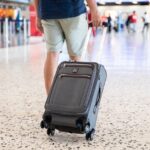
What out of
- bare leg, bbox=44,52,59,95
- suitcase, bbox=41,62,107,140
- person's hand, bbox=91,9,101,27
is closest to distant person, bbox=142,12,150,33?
bare leg, bbox=44,52,59,95

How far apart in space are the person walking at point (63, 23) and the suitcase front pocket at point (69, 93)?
362 millimetres

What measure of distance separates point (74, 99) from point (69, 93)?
51 millimetres

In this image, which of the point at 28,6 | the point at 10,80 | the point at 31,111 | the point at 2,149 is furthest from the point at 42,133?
the point at 28,6

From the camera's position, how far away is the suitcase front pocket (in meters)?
1.85

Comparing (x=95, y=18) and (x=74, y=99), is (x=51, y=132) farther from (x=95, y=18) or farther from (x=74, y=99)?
(x=95, y=18)

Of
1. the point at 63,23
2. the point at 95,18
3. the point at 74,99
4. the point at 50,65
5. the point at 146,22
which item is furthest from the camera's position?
the point at 146,22

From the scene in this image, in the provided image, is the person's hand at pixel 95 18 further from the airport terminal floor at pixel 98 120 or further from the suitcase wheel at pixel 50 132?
the suitcase wheel at pixel 50 132

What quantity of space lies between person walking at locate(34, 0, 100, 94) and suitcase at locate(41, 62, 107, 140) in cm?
37

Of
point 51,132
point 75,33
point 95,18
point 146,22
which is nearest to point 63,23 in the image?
point 75,33

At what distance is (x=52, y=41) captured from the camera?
240 centimetres

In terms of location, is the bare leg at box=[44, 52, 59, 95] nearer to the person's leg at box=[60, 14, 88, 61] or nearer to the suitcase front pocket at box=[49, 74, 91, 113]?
the person's leg at box=[60, 14, 88, 61]

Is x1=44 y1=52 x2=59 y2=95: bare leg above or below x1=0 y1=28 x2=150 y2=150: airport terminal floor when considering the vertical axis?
above

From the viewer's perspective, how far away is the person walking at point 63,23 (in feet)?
7.57

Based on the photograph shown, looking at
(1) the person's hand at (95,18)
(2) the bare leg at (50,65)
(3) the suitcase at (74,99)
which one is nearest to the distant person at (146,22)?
(2) the bare leg at (50,65)
